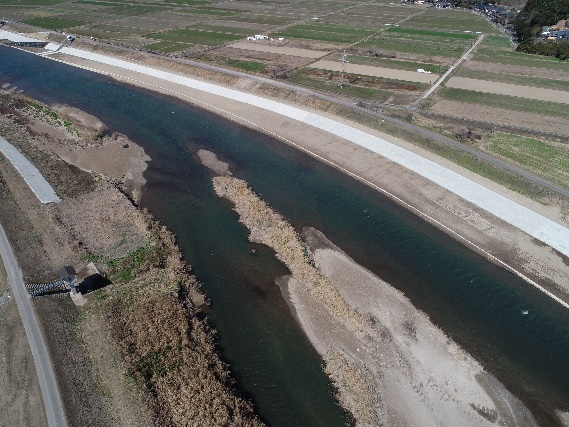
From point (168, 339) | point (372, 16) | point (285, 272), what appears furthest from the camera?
point (372, 16)

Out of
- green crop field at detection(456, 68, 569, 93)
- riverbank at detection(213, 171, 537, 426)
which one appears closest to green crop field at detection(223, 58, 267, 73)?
green crop field at detection(456, 68, 569, 93)

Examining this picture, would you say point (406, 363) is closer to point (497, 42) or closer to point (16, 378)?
point (16, 378)

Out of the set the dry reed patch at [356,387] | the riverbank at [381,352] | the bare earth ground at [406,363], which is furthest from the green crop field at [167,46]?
the dry reed patch at [356,387]

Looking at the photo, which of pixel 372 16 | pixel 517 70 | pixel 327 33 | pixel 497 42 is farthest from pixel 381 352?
pixel 372 16

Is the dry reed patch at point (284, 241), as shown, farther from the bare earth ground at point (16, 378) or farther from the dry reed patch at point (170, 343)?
the bare earth ground at point (16, 378)

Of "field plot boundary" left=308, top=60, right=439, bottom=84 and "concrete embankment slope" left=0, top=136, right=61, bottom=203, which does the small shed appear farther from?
"field plot boundary" left=308, top=60, right=439, bottom=84

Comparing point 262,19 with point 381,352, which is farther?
point 262,19

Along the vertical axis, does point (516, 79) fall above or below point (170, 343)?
above
